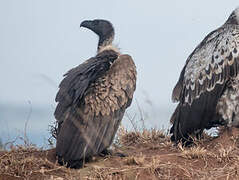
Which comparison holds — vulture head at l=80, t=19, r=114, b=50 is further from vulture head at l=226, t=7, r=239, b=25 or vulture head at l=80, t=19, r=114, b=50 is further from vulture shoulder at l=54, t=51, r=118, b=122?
vulture head at l=226, t=7, r=239, b=25

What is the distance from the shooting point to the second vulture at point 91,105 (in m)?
6.22

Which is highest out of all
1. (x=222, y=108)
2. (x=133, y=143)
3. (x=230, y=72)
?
(x=230, y=72)

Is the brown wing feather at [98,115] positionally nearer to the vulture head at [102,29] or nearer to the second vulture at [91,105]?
the second vulture at [91,105]

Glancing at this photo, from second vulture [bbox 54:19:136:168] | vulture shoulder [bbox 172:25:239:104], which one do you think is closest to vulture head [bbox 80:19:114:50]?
second vulture [bbox 54:19:136:168]

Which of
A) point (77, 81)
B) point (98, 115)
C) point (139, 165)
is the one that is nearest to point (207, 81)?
point (98, 115)

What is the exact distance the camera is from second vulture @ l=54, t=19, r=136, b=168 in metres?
6.22

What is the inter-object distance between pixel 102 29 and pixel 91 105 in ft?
9.06

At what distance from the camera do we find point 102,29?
8953 mm

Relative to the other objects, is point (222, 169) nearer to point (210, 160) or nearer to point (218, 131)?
point (210, 160)

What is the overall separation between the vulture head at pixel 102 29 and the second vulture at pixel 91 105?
1481 millimetres

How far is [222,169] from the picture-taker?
5887 millimetres

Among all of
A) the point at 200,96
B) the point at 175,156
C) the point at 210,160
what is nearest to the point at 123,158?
the point at 175,156

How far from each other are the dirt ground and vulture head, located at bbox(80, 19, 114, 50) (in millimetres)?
2371

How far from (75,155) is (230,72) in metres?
2.84
